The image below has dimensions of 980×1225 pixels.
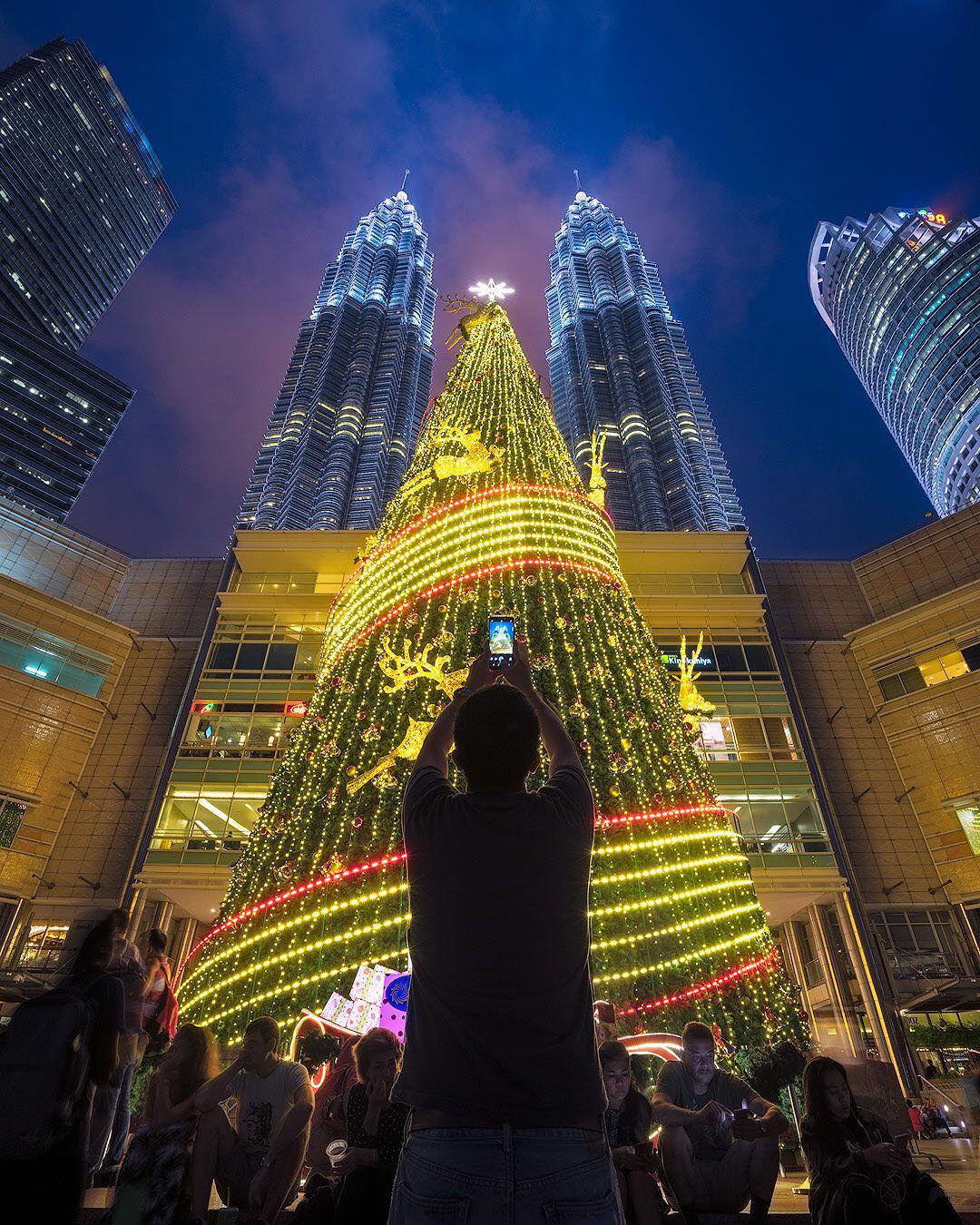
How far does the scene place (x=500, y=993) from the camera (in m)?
1.31

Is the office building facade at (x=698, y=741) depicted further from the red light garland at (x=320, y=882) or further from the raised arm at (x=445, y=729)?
the raised arm at (x=445, y=729)

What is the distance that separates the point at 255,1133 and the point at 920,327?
346 ft

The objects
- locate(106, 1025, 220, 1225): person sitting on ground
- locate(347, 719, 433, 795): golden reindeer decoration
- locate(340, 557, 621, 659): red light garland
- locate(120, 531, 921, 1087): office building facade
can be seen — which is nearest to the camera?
locate(106, 1025, 220, 1225): person sitting on ground

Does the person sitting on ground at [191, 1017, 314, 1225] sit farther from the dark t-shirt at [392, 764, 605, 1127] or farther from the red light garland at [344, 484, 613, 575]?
the red light garland at [344, 484, 613, 575]

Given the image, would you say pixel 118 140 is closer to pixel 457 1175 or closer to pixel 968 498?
pixel 968 498

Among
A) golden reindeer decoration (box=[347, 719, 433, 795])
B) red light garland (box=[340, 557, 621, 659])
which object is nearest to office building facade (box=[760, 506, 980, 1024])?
red light garland (box=[340, 557, 621, 659])

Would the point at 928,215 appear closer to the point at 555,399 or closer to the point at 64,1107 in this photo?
the point at 555,399

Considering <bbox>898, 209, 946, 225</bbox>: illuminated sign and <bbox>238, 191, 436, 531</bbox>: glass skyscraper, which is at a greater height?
<bbox>898, 209, 946, 225</bbox>: illuminated sign

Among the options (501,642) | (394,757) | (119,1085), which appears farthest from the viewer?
(394,757)

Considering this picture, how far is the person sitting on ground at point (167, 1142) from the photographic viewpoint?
9.23 ft

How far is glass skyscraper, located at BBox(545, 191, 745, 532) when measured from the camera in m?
50.9

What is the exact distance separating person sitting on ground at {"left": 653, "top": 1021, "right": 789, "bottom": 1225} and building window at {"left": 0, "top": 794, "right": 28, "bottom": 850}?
54.9 ft

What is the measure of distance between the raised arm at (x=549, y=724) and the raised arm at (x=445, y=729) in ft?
0.29

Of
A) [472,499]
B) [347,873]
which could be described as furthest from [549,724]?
[472,499]
